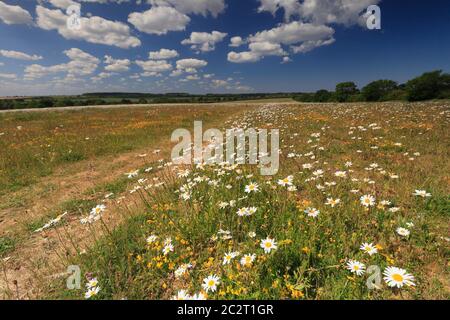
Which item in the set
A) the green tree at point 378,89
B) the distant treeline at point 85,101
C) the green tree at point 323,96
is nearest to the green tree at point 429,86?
the green tree at point 378,89

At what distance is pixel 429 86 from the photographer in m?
49.7

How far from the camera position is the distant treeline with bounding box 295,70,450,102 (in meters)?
48.6

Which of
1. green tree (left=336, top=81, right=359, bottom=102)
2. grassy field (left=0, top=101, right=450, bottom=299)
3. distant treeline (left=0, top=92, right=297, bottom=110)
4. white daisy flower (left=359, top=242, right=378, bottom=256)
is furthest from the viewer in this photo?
green tree (left=336, top=81, right=359, bottom=102)

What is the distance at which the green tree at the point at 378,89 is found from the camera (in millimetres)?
65500

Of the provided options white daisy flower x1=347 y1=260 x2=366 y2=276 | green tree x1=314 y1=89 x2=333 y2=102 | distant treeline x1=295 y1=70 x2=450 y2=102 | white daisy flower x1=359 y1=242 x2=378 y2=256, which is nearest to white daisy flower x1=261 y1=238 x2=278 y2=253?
white daisy flower x1=347 y1=260 x2=366 y2=276

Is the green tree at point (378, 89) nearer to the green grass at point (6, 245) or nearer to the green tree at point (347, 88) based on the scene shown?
the green tree at point (347, 88)

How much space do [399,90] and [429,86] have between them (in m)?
13.0

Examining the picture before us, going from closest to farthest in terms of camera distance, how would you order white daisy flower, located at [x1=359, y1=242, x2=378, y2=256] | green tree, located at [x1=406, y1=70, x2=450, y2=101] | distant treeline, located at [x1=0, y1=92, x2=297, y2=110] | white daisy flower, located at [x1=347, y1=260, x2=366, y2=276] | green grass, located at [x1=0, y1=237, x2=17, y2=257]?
white daisy flower, located at [x1=347, y1=260, x2=366, y2=276] < white daisy flower, located at [x1=359, y1=242, x2=378, y2=256] < green grass, located at [x1=0, y1=237, x2=17, y2=257] < green tree, located at [x1=406, y1=70, x2=450, y2=101] < distant treeline, located at [x1=0, y1=92, x2=297, y2=110]

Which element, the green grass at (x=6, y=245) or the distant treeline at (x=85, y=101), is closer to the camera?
the green grass at (x=6, y=245)

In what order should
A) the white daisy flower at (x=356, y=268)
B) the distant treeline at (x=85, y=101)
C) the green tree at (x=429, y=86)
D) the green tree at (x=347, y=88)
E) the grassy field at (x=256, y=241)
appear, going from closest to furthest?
the white daisy flower at (x=356, y=268) < the grassy field at (x=256, y=241) < the green tree at (x=429, y=86) < the distant treeline at (x=85, y=101) < the green tree at (x=347, y=88)

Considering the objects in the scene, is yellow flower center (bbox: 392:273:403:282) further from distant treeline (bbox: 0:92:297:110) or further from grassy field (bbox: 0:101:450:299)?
distant treeline (bbox: 0:92:297:110)
